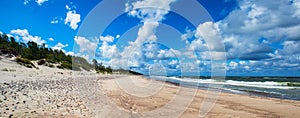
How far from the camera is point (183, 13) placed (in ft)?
59.4

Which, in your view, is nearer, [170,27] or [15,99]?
[15,99]

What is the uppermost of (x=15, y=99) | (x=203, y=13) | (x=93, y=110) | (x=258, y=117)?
(x=203, y=13)

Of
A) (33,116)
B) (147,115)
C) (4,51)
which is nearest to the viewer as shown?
(33,116)

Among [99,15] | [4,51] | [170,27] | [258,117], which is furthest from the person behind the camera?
[4,51]

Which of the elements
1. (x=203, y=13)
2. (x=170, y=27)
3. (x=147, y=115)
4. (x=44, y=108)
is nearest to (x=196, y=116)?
(x=147, y=115)

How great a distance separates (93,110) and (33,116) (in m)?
2.50

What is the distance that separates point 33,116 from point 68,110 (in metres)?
1.53

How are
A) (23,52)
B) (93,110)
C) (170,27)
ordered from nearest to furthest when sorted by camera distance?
1. (93,110)
2. (170,27)
3. (23,52)

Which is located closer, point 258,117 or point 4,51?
point 258,117

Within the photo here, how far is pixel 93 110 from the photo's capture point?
8148 mm

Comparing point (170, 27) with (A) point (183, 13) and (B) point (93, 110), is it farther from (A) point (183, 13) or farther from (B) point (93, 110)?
(B) point (93, 110)

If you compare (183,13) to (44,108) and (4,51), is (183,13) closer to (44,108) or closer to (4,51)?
(44,108)

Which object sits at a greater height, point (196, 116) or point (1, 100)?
point (1, 100)

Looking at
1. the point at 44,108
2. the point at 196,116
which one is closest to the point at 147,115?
the point at 196,116
